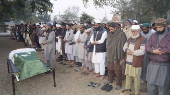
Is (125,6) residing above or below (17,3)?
above

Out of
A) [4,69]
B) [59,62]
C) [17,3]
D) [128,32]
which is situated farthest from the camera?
[17,3]

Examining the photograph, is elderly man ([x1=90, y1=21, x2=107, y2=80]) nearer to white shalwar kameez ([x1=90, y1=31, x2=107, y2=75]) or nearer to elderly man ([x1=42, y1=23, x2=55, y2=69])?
white shalwar kameez ([x1=90, y1=31, x2=107, y2=75])

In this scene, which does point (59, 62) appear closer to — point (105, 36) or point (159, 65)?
point (105, 36)

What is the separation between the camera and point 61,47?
713 cm

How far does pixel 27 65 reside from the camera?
3.99 m

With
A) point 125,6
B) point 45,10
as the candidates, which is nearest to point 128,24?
point 45,10

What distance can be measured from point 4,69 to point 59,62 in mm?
2421

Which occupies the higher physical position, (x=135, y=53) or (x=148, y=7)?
(x=148, y=7)

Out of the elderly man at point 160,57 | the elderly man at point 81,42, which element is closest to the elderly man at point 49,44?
the elderly man at point 81,42

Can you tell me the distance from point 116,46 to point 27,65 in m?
2.63

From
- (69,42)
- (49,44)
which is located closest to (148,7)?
(69,42)

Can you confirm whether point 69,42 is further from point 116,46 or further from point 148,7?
point 148,7

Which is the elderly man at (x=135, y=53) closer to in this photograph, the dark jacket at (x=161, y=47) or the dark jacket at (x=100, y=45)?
the dark jacket at (x=161, y=47)

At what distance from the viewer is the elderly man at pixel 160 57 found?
9.07 feet
